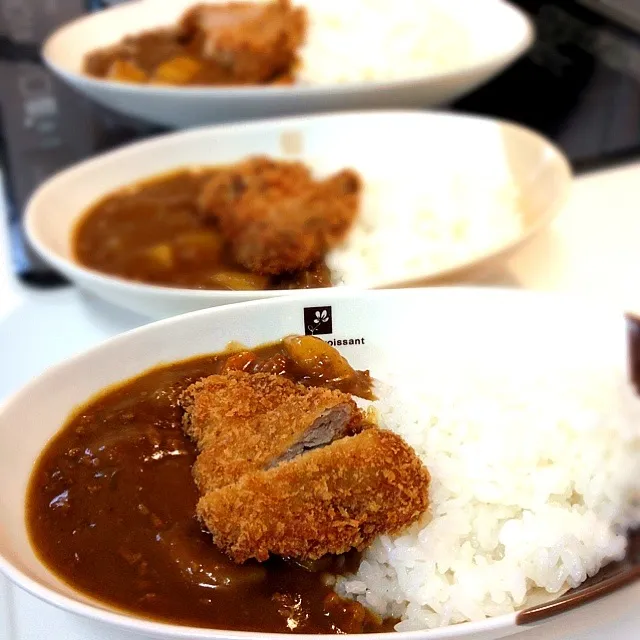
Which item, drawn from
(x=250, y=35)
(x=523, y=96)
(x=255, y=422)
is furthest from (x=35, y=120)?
(x=255, y=422)

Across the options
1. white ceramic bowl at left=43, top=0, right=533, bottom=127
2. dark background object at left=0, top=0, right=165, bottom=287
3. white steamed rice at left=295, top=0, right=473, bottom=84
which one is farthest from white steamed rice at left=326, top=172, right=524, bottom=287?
dark background object at left=0, top=0, right=165, bottom=287

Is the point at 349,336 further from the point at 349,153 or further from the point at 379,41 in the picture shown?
the point at 379,41

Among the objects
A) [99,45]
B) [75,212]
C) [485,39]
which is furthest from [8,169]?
[485,39]

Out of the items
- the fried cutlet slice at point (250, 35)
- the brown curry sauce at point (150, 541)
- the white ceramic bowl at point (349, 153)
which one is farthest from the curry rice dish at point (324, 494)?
the fried cutlet slice at point (250, 35)

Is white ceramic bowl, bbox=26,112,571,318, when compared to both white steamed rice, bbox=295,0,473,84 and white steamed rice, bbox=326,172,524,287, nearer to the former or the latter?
white steamed rice, bbox=326,172,524,287

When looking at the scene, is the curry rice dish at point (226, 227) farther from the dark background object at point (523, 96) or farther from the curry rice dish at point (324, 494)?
the dark background object at point (523, 96)

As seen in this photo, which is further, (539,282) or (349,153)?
(349,153)

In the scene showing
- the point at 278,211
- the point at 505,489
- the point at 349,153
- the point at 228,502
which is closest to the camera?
the point at 228,502
